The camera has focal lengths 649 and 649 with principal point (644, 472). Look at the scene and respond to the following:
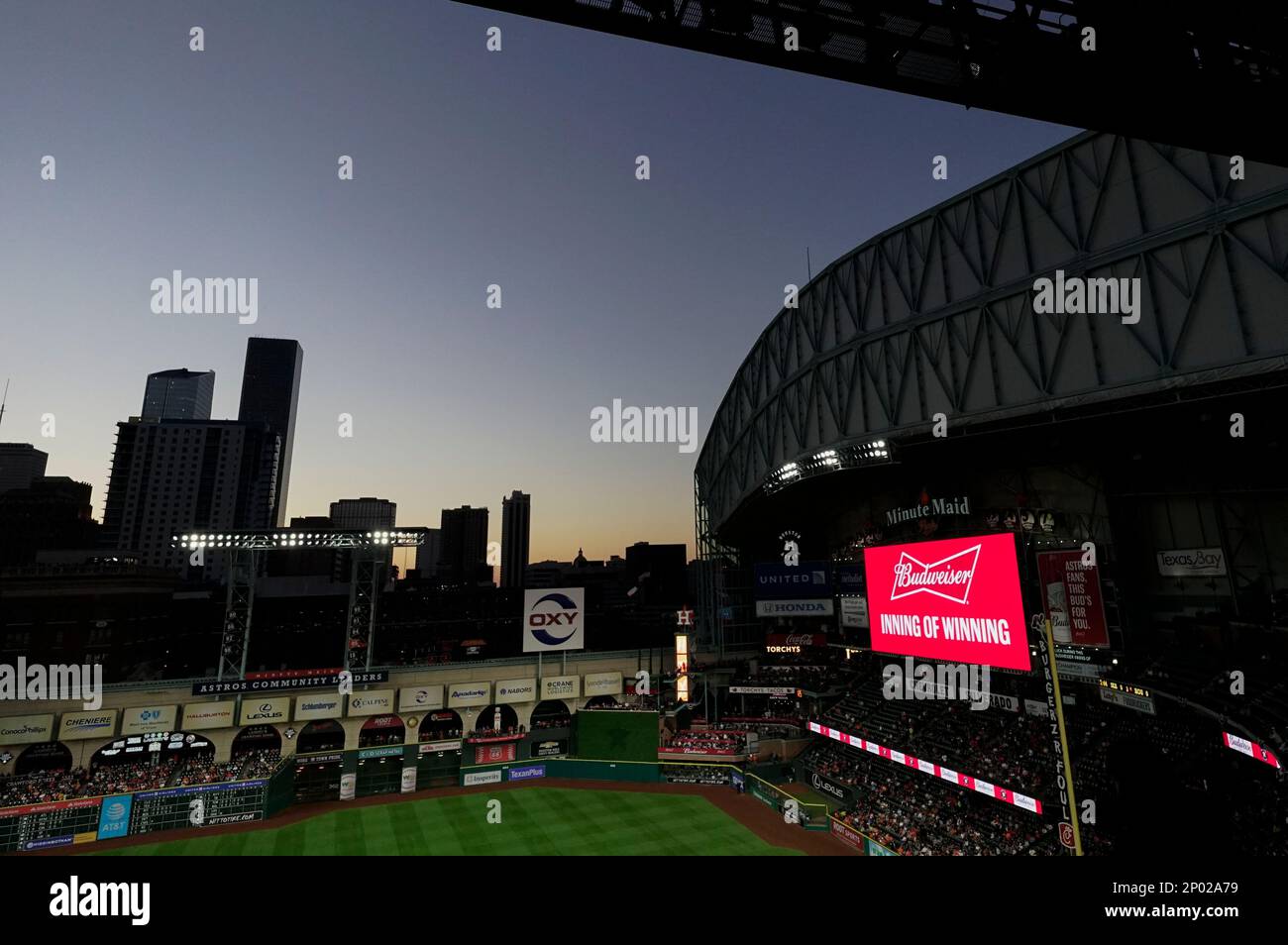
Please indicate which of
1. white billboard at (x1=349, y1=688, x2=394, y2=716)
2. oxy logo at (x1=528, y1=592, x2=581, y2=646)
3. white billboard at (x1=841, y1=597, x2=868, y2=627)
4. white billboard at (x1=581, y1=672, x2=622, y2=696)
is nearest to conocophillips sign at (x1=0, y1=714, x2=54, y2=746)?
white billboard at (x1=349, y1=688, x2=394, y2=716)

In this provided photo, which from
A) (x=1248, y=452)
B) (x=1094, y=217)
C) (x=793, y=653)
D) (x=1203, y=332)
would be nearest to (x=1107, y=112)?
(x=1203, y=332)

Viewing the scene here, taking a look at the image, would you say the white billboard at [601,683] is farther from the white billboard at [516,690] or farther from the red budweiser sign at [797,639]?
the red budweiser sign at [797,639]

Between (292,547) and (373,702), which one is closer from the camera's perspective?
(292,547)

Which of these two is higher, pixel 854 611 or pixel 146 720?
pixel 854 611

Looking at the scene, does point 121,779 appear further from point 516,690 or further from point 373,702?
point 516,690

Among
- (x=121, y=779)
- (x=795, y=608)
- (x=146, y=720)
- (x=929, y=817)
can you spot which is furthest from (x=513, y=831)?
(x=795, y=608)
